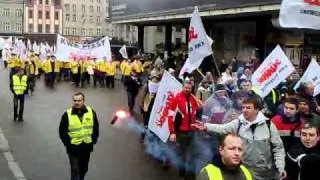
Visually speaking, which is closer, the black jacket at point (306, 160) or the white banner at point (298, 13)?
the black jacket at point (306, 160)

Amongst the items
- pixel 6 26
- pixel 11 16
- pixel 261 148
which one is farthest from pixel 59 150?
pixel 11 16

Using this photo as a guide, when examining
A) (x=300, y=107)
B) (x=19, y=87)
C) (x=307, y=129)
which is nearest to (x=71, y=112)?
(x=300, y=107)

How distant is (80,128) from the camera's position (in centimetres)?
831

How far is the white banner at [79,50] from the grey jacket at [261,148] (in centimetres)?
2132

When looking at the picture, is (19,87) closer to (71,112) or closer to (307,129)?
(71,112)

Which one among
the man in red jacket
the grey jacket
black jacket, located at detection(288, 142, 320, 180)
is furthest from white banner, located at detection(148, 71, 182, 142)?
black jacket, located at detection(288, 142, 320, 180)

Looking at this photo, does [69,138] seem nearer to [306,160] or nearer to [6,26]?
[306,160]

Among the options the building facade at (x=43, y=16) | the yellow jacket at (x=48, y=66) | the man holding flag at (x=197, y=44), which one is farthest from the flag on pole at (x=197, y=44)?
the building facade at (x=43, y=16)

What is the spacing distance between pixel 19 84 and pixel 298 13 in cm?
1090

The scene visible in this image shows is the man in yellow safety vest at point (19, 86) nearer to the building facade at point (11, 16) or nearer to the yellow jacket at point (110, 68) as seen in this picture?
the yellow jacket at point (110, 68)

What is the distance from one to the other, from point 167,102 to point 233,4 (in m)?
Answer: 18.8

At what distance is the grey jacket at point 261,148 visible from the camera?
19.8ft

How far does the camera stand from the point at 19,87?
54.2 feet

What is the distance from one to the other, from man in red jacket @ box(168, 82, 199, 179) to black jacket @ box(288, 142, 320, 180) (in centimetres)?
340
